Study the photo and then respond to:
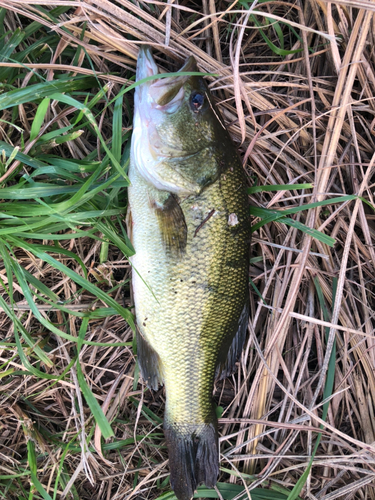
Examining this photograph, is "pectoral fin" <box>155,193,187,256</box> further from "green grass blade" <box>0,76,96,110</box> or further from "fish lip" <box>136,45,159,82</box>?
"green grass blade" <box>0,76,96,110</box>

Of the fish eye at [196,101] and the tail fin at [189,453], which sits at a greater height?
the fish eye at [196,101]

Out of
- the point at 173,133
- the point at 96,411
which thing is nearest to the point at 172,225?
the point at 173,133

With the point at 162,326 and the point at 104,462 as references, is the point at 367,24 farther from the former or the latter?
the point at 104,462

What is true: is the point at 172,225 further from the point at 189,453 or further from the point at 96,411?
the point at 189,453

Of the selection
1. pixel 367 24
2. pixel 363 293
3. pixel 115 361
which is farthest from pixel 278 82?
pixel 115 361

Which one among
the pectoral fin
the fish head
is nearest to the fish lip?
the fish head

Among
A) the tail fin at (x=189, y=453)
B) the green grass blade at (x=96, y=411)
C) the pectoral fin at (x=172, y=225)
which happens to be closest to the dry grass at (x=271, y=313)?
the green grass blade at (x=96, y=411)

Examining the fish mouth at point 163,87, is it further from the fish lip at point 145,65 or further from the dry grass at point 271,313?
the dry grass at point 271,313
